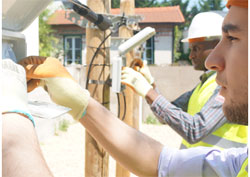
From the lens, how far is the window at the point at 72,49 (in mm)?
12812

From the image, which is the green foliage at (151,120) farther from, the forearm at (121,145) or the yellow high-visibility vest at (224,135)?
the forearm at (121,145)

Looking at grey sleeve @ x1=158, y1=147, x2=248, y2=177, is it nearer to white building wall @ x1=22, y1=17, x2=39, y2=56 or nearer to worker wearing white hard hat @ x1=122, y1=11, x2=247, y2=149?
worker wearing white hard hat @ x1=122, y1=11, x2=247, y2=149

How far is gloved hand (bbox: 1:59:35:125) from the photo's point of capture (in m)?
0.75

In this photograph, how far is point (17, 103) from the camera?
2.50ft

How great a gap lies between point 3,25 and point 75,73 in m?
6.04

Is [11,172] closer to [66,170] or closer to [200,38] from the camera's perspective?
[200,38]

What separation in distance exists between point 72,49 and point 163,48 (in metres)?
3.96

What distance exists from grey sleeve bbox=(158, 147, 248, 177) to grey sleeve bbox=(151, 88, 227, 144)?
41 centimetres

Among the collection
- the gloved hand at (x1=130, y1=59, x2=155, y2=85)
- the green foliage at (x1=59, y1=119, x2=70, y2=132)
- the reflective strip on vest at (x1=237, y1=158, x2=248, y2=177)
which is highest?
the gloved hand at (x1=130, y1=59, x2=155, y2=85)

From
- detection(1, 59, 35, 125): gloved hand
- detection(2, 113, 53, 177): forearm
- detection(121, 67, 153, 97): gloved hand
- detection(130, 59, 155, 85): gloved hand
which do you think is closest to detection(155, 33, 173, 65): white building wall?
detection(130, 59, 155, 85): gloved hand

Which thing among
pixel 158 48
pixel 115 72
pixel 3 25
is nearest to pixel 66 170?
pixel 115 72

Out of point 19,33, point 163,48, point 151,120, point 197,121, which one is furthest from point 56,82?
point 163,48

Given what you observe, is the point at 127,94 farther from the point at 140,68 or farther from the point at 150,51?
the point at 150,51

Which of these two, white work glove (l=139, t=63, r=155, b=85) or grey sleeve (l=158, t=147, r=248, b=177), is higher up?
white work glove (l=139, t=63, r=155, b=85)
